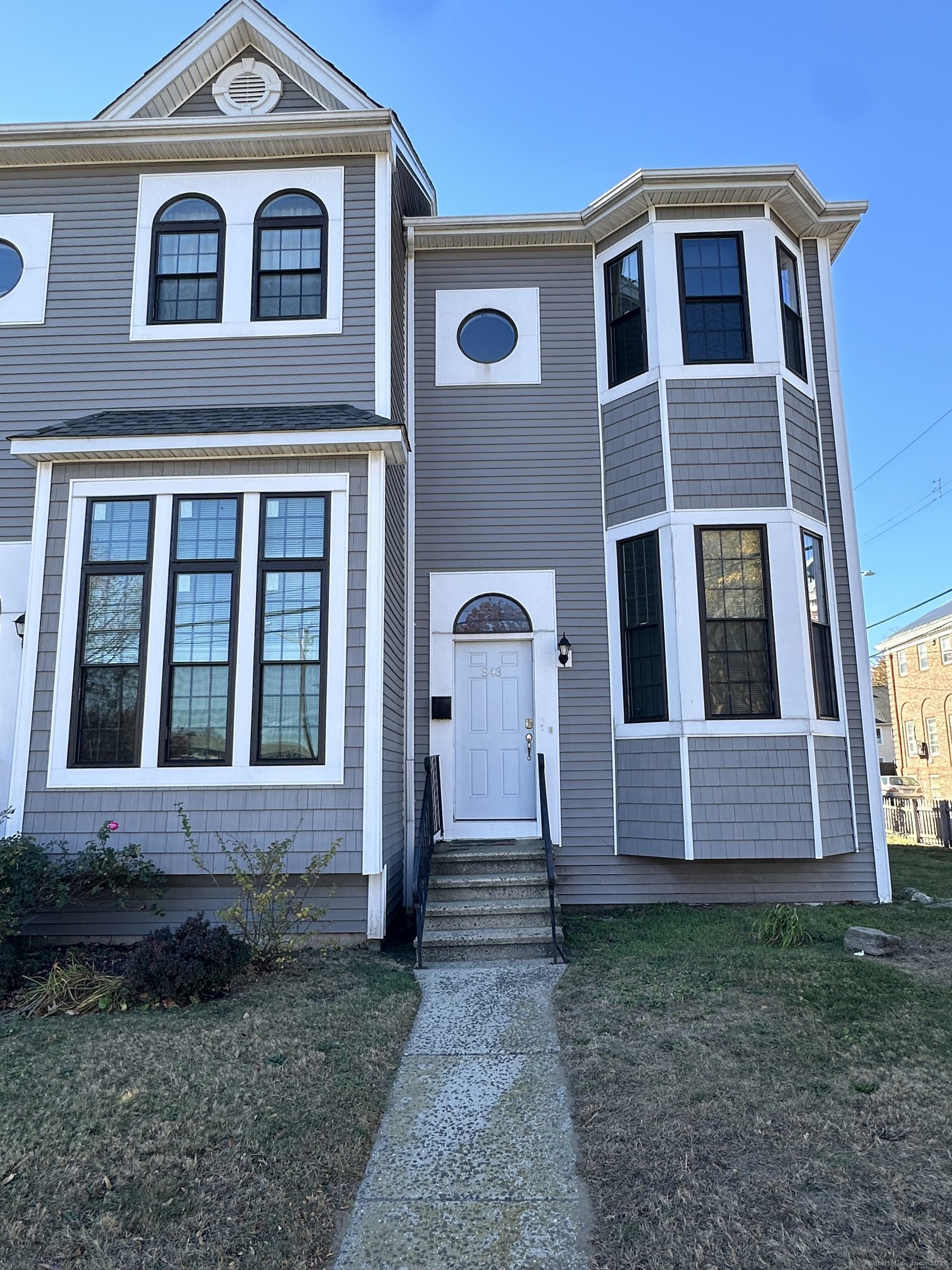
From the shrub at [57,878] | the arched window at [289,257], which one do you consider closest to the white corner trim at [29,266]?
the arched window at [289,257]

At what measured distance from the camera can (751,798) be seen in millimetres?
7570

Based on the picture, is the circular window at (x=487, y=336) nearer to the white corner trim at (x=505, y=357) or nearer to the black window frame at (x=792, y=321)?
the white corner trim at (x=505, y=357)

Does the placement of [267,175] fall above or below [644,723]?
above

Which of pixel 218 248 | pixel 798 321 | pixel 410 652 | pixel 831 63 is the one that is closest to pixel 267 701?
pixel 410 652

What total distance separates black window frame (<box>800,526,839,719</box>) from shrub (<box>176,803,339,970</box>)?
4839 millimetres

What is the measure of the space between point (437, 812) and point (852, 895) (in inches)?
162

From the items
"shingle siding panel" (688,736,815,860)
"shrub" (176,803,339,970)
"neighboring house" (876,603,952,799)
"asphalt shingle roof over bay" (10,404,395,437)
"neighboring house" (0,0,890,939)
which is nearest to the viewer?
"shrub" (176,803,339,970)

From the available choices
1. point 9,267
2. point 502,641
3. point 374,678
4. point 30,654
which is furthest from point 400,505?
point 9,267

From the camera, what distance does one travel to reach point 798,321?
895cm

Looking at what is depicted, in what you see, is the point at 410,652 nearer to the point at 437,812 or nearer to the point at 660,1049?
the point at 437,812

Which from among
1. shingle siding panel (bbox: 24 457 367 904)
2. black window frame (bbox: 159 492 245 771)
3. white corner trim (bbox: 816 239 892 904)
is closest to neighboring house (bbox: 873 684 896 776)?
white corner trim (bbox: 816 239 892 904)

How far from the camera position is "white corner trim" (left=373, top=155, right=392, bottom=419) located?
7.59 metres

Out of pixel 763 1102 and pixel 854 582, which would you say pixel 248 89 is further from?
pixel 763 1102

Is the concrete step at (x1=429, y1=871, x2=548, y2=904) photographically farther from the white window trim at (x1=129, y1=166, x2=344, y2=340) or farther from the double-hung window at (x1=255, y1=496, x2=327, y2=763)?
the white window trim at (x1=129, y1=166, x2=344, y2=340)
